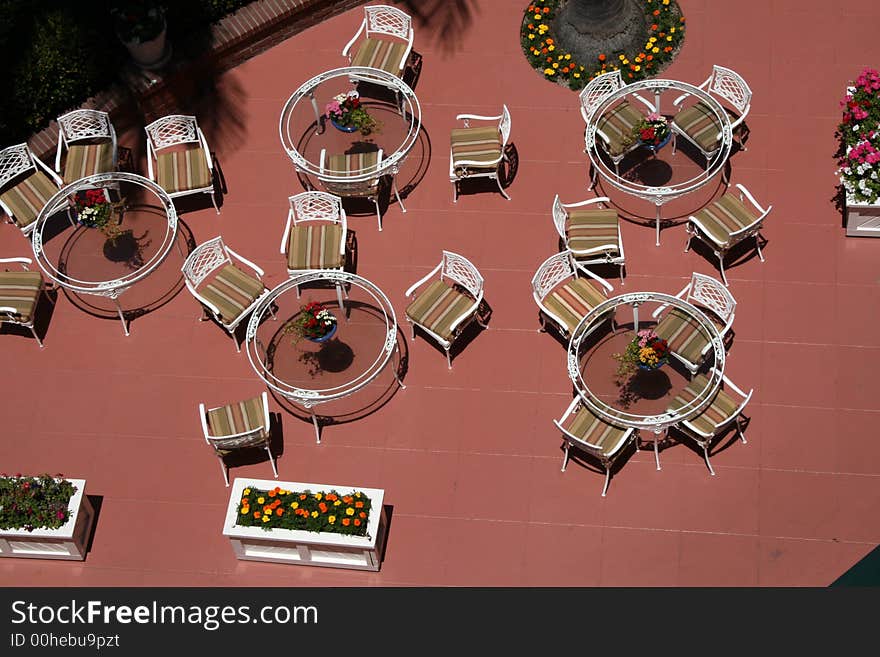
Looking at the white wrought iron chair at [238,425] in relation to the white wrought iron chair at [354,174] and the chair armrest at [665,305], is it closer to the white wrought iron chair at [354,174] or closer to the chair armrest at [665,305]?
the white wrought iron chair at [354,174]

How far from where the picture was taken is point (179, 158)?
20.2m

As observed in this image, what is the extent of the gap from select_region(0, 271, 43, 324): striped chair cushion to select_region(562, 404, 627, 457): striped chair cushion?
25.6 ft

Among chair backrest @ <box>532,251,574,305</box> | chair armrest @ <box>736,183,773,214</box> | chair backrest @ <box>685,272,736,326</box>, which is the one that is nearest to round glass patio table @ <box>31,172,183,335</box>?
chair backrest @ <box>532,251,574,305</box>

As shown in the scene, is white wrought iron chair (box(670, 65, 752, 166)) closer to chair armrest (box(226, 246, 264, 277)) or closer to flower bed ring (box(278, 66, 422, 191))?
flower bed ring (box(278, 66, 422, 191))

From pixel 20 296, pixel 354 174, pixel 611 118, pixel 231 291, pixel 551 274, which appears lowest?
pixel 551 274

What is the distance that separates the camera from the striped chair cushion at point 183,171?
19953mm

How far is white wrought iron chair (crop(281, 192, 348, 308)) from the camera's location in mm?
19109

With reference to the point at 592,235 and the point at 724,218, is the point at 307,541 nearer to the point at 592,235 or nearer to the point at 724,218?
the point at 592,235

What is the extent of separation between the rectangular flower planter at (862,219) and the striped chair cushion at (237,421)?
867 cm

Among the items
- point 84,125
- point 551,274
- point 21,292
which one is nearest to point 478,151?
point 551,274

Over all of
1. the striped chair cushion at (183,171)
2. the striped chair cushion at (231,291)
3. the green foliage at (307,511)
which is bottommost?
the green foliage at (307,511)

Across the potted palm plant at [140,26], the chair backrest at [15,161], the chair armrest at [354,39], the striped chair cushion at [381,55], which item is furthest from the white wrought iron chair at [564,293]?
the chair backrest at [15,161]

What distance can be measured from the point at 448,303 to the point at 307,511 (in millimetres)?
3675
